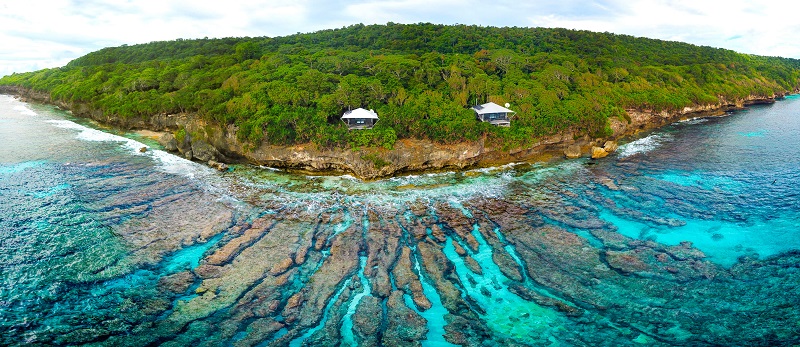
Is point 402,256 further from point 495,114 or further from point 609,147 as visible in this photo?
point 609,147

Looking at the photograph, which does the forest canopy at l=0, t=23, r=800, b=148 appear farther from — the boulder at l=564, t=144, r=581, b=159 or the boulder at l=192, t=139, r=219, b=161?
the boulder at l=192, t=139, r=219, b=161

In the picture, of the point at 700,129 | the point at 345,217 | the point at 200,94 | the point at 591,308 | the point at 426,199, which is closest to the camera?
the point at 591,308

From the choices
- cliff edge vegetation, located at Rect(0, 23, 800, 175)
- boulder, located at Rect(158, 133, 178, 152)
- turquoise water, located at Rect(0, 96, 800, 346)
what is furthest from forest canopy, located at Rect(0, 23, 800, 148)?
turquoise water, located at Rect(0, 96, 800, 346)

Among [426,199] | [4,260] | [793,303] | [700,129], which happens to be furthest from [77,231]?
[700,129]

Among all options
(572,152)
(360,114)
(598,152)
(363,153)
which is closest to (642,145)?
(598,152)

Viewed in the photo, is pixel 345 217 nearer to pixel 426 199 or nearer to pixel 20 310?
pixel 426 199

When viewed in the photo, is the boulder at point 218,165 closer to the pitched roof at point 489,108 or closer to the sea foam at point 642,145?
the pitched roof at point 489,108
